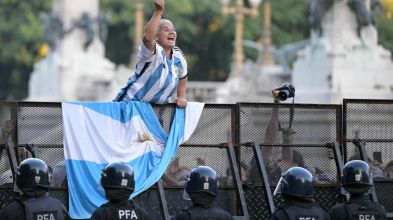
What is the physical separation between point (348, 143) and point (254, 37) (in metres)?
54.7

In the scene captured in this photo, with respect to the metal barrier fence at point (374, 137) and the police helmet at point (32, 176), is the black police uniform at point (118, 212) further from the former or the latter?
the metal barrier fence at point (374, 137)

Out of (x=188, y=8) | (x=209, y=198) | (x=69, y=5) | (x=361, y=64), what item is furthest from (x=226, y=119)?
(x=188, y=8)

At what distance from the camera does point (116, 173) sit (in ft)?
39.4

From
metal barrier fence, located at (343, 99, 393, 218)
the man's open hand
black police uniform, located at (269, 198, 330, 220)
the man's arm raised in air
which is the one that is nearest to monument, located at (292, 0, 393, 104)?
metal barrier fence, located at (343, 99, 393, 218)

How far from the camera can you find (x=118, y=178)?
11969 millimetres

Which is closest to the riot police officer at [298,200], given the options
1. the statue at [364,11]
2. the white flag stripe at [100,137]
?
the white flag stripe at [100,137]

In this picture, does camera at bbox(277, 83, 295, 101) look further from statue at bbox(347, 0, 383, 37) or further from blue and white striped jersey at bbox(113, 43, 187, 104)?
statue at bbox(347, 0, 383, 37)

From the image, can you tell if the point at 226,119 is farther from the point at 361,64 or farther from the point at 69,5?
the point at 69,5

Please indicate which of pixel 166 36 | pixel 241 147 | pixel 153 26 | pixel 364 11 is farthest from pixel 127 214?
pixel 364 11

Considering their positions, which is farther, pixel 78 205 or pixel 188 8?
pixel 188 8

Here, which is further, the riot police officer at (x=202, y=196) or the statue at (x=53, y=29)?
the statue at (x=53, y=29)

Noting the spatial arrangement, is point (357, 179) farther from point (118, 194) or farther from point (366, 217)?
point (118, 194)

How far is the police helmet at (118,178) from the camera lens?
469 inches

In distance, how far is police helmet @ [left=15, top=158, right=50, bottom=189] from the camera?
12.0 meters
